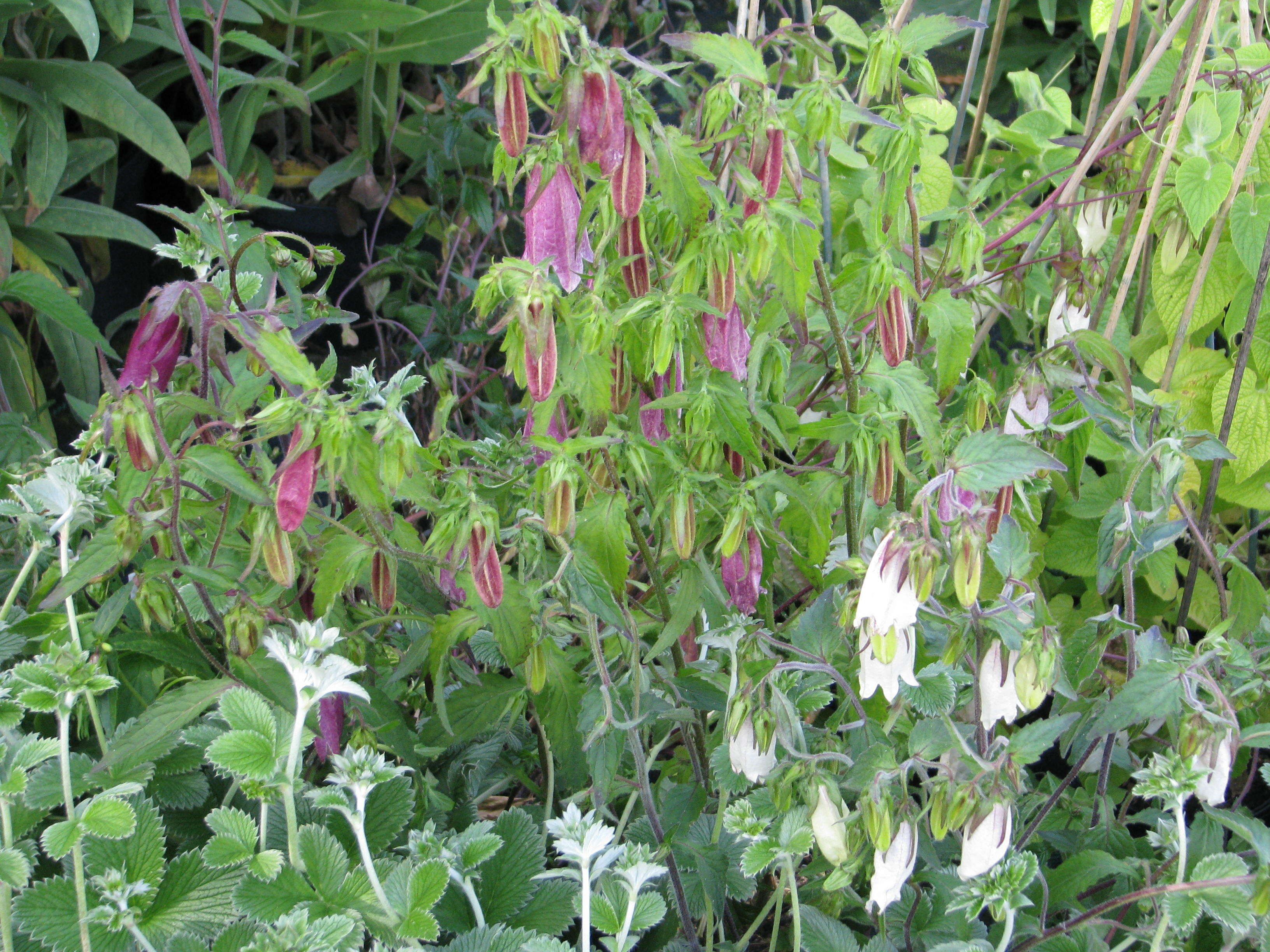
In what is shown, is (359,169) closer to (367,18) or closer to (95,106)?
(367,18)

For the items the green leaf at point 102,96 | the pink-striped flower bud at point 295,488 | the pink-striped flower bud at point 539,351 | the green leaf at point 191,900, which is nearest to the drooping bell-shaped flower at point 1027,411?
the pink-striped flower bud at point 539,351

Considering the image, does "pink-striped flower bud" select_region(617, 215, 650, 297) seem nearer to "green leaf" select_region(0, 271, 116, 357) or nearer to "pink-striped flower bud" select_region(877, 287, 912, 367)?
"pink-striped flower bud" select_region(877, 287, 912, 367)

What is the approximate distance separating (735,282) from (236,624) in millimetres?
373

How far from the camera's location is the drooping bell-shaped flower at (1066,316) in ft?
3.06

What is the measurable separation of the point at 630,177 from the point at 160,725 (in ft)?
1.43

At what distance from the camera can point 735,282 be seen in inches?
24.9

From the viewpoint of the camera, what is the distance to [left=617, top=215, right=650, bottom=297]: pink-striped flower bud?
2.17 feet

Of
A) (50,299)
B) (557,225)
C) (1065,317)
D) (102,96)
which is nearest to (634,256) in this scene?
(557,225)

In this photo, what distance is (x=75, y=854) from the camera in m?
0.58

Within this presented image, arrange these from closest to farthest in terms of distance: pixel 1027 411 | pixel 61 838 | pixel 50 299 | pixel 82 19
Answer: pixel 61 838 < pixel 1027 411 < pixel 50 299 < pixel 82 19

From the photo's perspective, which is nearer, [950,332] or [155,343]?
[155,343]

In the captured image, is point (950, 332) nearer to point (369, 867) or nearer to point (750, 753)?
point (750, 753)

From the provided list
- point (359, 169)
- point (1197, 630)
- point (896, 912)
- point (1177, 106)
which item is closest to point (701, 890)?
point (896, 912)

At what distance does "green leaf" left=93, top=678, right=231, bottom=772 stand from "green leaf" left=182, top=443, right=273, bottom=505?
131mm
